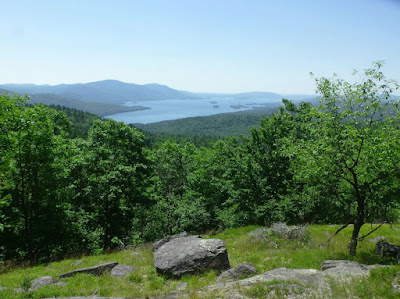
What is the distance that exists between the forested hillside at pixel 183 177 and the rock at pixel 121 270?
246 inches

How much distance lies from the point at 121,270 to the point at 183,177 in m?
27.5

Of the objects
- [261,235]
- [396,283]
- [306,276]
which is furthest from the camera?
[261,235]

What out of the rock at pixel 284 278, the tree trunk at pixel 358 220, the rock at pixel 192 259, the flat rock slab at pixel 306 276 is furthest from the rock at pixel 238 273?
the tree trunk at pixel 358 220

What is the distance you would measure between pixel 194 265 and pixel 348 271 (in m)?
6.73

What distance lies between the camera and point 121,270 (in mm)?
13750

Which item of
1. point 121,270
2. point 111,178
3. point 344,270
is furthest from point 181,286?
point 111,178

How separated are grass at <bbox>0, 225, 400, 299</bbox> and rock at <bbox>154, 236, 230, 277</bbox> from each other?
1.35 feet

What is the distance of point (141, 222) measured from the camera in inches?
1348

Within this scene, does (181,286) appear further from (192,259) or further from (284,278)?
(284,278)

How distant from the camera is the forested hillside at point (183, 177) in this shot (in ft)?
44.3

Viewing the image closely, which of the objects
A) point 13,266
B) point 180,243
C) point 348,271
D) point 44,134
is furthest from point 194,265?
point 44,134

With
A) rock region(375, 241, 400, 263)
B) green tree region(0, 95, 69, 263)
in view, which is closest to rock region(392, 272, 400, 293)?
rock region(375, 241, 400, 263)

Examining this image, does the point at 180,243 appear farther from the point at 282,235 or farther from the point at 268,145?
the point at 268,145

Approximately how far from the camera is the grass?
29.7ft
